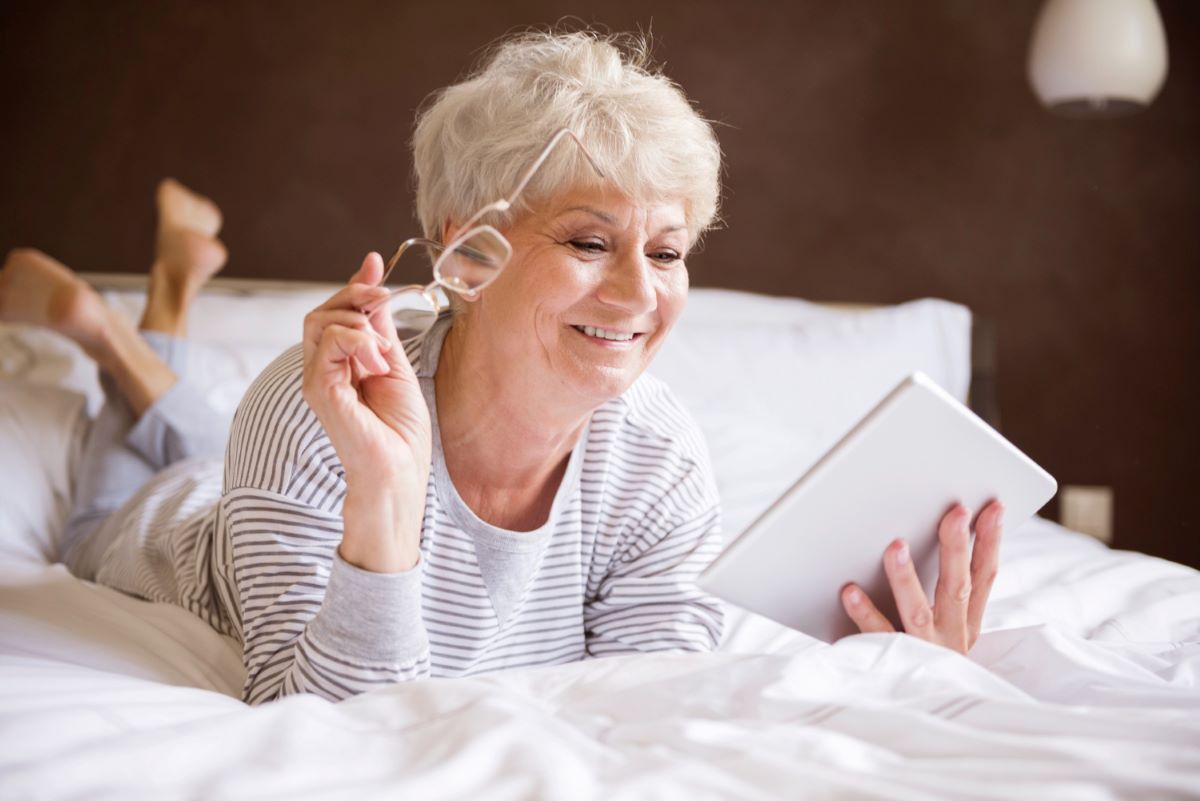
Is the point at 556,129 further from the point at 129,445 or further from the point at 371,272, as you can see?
the point at 129,445

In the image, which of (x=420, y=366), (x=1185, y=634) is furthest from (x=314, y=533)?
(x=1185, y=634)

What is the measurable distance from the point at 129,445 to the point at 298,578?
95cm

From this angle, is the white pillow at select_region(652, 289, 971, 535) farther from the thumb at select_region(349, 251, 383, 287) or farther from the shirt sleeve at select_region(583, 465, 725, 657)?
the thumb at select_region(349, 251, 383, 287)

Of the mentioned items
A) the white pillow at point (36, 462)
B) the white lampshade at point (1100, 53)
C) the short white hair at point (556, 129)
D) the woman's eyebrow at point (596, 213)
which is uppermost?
the white lampshade at point (1100, 53)

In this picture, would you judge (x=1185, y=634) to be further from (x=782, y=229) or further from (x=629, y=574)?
(x=782, y=229)

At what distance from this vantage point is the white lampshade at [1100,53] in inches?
98.3

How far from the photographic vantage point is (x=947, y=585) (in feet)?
3.79

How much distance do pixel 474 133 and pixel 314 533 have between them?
0.48m

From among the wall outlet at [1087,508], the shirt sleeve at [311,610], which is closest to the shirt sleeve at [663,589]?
the shirt sleeve at [311,610]

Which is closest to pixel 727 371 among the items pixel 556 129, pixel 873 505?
pixel 556 129

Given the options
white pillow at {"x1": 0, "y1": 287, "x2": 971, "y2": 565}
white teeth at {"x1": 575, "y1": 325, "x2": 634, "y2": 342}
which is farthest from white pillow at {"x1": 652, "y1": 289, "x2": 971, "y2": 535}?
white teeth at {"x1": 575, "y1": 325, "x2": 634, "y2": 342}

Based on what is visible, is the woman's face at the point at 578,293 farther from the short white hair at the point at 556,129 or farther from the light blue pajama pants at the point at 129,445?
the light blue pajama pants at the point at 129,445

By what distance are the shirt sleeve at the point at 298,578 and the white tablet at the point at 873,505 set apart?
30 cm

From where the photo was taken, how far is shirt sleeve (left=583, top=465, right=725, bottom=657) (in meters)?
1.32
